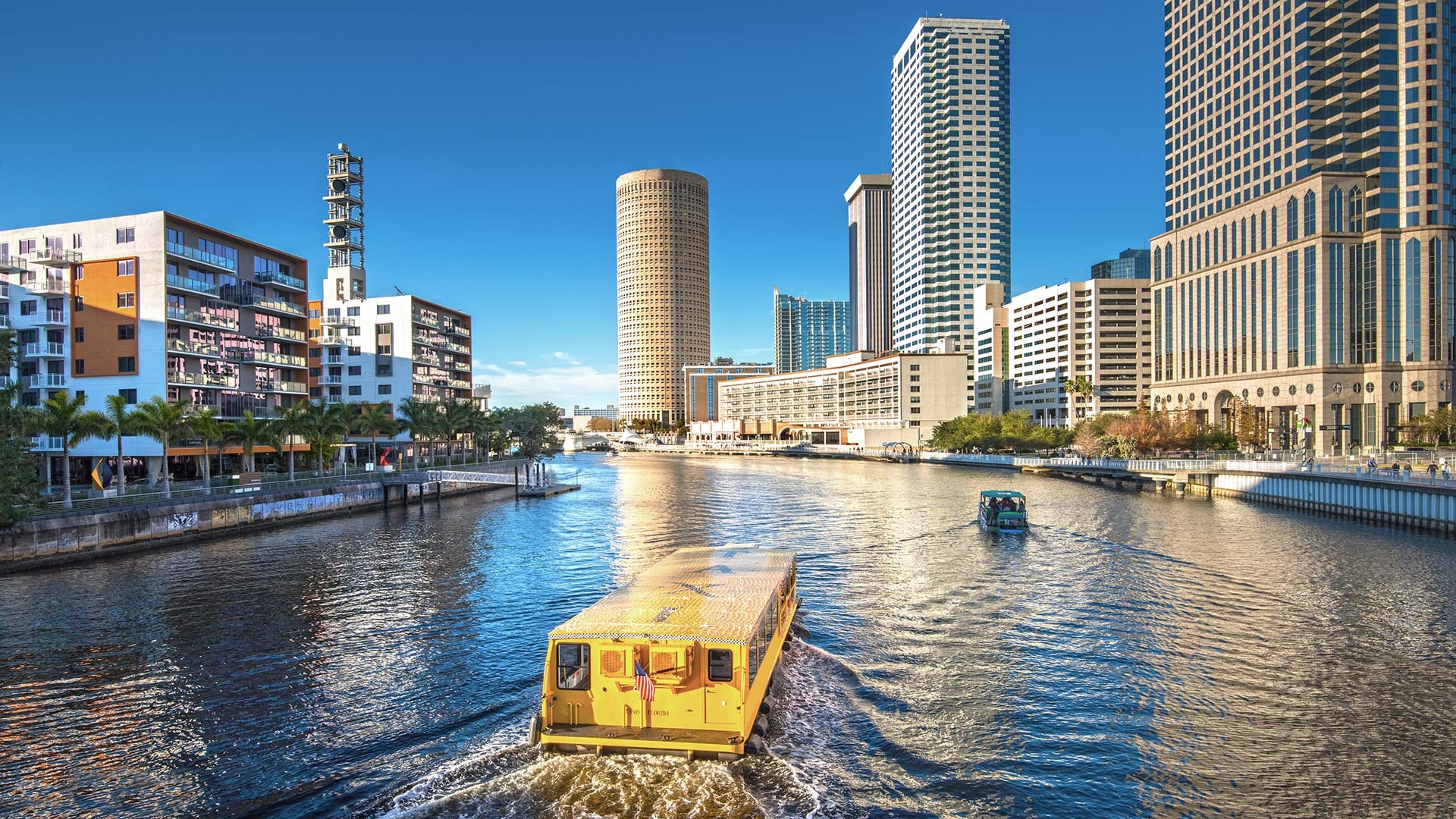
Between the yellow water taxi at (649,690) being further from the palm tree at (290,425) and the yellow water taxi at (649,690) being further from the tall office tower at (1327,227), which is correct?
the tall office tower at (1327,227)

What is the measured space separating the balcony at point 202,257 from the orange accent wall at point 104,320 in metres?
3.95

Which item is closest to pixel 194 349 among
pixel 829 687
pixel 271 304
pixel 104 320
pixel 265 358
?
pixel 104 320

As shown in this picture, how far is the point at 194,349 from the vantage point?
3533 inches

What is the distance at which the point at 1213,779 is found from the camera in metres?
20.4

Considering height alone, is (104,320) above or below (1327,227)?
below

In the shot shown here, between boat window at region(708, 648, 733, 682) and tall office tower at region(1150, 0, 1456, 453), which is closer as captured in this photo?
boat window at region(708, 648, 733, 682)

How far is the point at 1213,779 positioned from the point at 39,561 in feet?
213

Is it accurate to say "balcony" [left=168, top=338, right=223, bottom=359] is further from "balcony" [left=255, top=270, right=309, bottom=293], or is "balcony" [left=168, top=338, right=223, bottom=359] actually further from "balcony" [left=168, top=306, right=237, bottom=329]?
"balcony" [left=255, top=270, right=309, bottom=293]

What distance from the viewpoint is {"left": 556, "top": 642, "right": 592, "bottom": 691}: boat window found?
19.6 meters

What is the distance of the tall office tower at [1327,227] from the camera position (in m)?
120

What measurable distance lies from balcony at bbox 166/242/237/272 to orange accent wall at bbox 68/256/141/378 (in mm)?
3947

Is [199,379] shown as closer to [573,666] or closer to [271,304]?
[271,304]

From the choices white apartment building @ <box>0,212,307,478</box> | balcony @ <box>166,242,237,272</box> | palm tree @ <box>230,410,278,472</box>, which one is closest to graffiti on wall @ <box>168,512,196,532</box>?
palm tree @ <box>230,410,278,472</box>

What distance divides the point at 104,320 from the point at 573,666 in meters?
94.0
